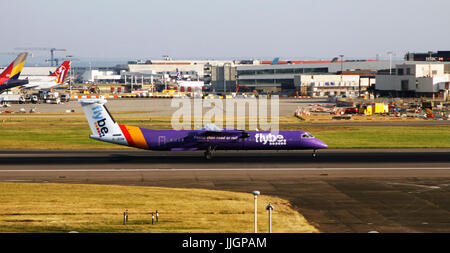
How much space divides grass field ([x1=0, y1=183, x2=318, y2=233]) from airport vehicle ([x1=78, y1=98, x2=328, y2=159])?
12.0m

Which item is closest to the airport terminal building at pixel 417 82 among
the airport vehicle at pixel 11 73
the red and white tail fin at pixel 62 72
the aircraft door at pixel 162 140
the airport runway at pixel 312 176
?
the airport runway at pixel 312 176

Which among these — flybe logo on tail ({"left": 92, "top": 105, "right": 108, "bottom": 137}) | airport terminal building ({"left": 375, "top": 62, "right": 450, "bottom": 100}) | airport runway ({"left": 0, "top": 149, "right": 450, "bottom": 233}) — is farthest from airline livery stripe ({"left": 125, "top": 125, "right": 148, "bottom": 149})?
airport terminal building ({"left": 375, "top": 62, "right": 450, "bottom": 100})

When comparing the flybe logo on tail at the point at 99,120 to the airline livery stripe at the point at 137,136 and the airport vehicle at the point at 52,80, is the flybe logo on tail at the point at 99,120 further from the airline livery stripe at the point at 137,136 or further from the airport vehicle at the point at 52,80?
the airport vehicle at the point at 52,80

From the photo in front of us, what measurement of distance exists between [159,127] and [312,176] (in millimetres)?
42837

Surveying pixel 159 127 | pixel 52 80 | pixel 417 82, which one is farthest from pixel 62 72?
pixel 417 82

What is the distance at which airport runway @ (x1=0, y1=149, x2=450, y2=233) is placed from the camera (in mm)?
31984

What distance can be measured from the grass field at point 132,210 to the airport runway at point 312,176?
8.45 ft

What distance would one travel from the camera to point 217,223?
95.9 feet

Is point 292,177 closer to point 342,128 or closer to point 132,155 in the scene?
point 132,155

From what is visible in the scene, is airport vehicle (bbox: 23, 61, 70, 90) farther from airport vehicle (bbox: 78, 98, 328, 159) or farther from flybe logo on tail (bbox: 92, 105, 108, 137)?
airport vehicle (bbox: 78, 98, 328, 159)
